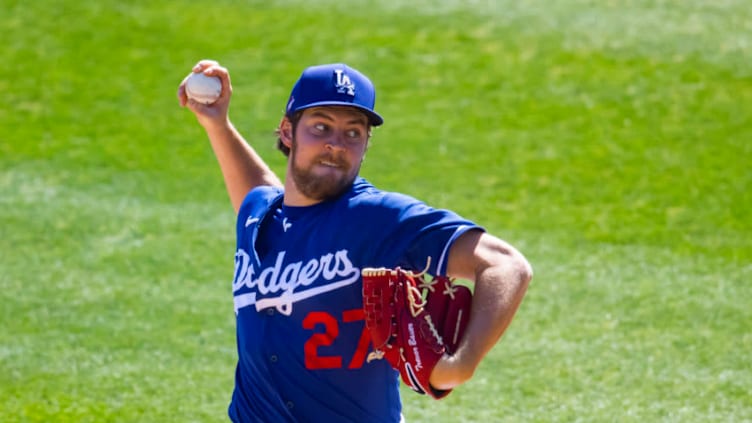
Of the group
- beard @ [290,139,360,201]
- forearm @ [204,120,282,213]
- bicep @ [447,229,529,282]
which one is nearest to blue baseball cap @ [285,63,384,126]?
beard @ [290,139,360,201]

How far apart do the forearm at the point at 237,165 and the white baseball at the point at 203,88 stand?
11cm

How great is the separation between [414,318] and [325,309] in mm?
435

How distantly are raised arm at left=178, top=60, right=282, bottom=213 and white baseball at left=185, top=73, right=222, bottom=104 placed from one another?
0.06ft

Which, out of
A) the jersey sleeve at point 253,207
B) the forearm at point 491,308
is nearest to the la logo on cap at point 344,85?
A: the jersey sleeve at point 253,207

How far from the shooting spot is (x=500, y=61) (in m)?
10.1

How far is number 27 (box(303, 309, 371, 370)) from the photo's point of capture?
3230mm

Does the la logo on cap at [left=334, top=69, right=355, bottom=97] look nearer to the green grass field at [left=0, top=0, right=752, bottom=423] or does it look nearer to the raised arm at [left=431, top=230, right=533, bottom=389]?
the raised arm at [left=431, top=230, right=533, bottom=389]

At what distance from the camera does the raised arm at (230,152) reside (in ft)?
13.2

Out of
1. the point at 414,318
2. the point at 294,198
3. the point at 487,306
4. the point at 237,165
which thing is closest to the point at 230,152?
the point at 237,165

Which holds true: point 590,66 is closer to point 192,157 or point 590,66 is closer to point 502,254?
point 192,157

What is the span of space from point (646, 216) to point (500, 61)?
2.83 metres

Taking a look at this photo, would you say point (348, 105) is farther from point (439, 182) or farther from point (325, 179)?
point (439, 182)

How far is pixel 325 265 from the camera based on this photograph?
3238mm

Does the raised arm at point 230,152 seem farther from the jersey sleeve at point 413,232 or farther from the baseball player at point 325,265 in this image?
the jersey sleeve at point 413,232
